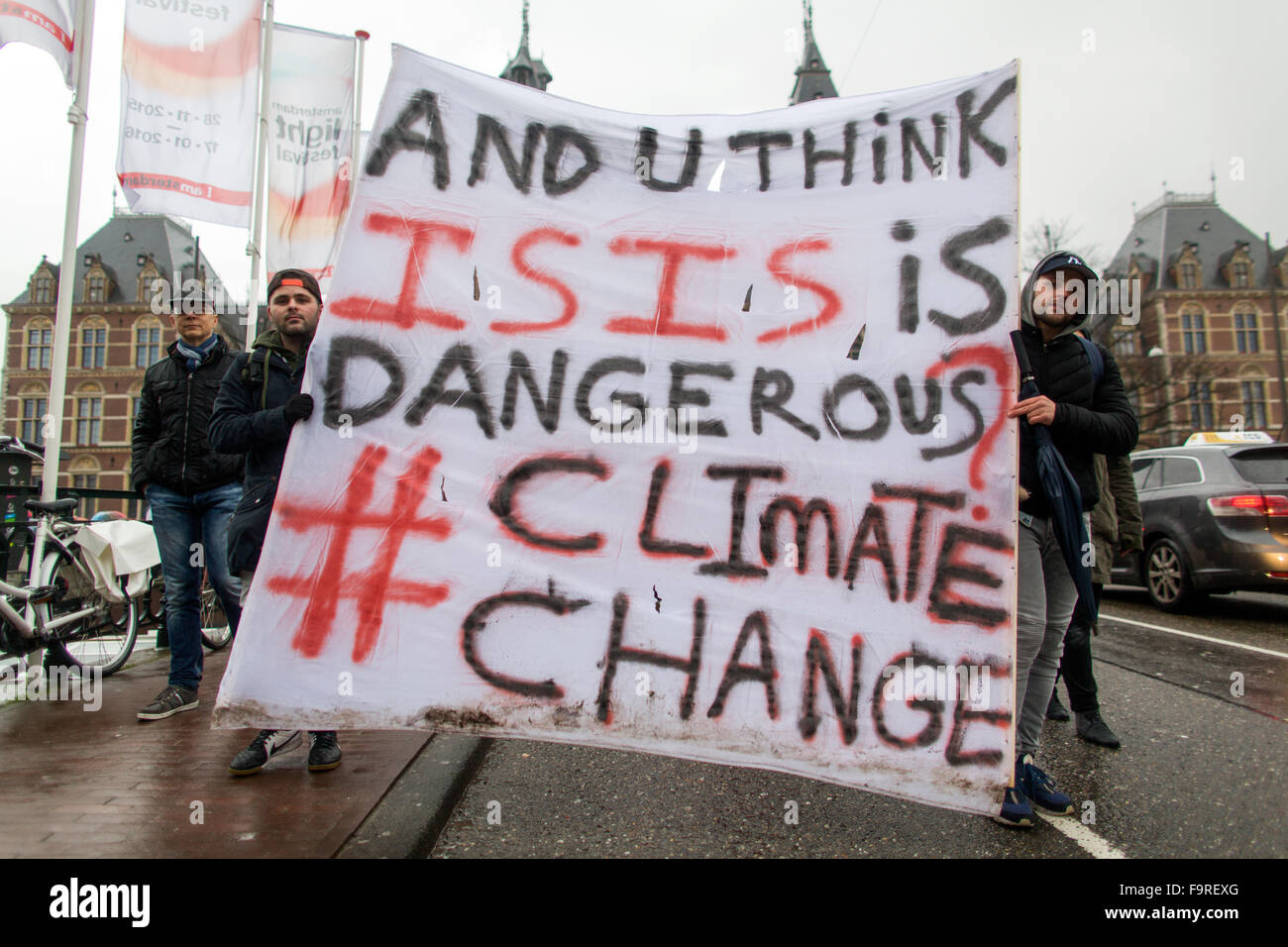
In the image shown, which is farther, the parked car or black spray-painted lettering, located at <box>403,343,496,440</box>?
the parked car

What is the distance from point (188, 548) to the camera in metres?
3.79

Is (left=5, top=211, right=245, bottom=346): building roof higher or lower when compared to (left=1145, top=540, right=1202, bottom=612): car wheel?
higher

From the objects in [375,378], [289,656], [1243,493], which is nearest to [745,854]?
[289,656]

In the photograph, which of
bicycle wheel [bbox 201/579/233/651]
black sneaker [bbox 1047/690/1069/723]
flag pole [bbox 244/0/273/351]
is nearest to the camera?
black sneaker [bbox 1047/690/1069/723]

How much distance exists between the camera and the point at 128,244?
4403 centimetres

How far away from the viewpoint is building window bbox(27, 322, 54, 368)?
44.3 meters

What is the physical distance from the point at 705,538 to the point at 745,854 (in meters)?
1.00

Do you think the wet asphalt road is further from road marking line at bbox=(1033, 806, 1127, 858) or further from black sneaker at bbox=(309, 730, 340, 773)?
black sneaker at bbox=(309, 730, 340, 773)

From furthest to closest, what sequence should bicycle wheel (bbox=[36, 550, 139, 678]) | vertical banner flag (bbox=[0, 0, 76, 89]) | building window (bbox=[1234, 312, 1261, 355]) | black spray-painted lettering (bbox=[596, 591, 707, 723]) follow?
building window (bbox=[1234, 312, 1261, 355]) < bicycle wheel (bbox=[36, 550, 139, 678]) < vertical banner flag (bbox=[0, 0, 76, 89]) < black spray-painted lettering (bbox=[596, 591, 707, 723])

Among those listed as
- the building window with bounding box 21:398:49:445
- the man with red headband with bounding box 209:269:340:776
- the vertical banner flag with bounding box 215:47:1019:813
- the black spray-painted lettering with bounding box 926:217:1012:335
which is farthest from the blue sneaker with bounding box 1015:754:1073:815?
the building window with bounding box 21:398:49:445

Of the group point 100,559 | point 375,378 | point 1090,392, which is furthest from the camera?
point 100,559

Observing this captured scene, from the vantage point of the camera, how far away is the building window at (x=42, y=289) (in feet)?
150

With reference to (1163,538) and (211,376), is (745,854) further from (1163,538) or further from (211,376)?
(1163,538)

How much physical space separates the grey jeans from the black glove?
2.47m
